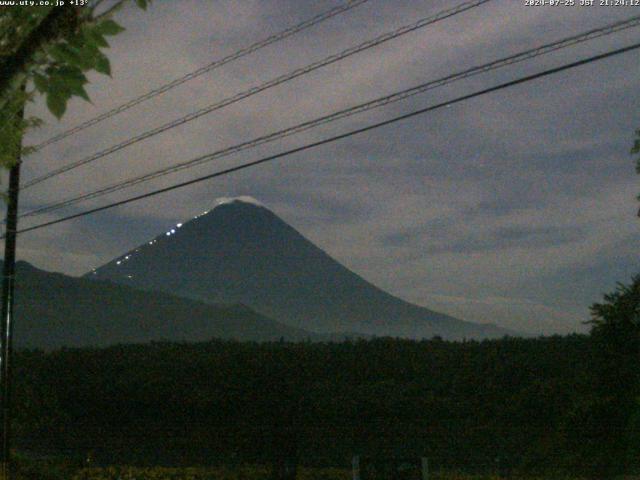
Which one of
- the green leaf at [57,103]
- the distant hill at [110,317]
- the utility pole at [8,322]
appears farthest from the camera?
the distant hill at [110,317]

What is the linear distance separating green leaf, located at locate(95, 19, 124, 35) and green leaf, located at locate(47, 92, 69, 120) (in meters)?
0.34

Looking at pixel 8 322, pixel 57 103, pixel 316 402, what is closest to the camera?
pixel 57 103

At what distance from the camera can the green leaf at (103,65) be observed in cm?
344

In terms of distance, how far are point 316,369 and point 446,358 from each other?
273cm

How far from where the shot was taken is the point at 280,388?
16.5 metres

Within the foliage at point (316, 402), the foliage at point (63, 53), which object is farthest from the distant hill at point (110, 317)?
the foliage at point (63, 53)

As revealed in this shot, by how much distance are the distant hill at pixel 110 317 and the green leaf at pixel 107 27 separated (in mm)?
49576

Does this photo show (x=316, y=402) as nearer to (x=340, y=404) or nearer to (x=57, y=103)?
(x=340, y=404)

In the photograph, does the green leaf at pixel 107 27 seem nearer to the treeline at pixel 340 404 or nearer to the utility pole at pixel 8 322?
the treeline at pixel 340 404

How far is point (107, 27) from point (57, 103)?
40cm

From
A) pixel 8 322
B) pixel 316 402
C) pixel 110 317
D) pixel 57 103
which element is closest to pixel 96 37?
pixel 57 103

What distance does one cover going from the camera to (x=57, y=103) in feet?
10.9

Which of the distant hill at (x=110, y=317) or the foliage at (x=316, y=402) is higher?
the distant hill at (x=110, y=317)

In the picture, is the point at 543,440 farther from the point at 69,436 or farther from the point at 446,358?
the point at 69,436
